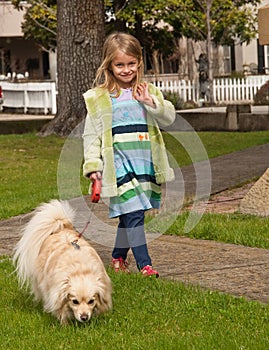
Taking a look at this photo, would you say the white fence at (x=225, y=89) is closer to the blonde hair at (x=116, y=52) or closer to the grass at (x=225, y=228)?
the grass at (x=225, y=228)

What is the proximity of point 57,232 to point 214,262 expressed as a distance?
1.49 metres

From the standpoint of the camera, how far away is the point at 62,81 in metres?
16.7

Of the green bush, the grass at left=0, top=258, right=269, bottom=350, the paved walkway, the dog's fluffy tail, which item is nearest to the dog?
the dog's fluffy tail

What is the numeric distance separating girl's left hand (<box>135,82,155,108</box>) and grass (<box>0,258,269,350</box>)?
48.6 inches

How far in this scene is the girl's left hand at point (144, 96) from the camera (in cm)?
592

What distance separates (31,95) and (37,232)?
2553 cm

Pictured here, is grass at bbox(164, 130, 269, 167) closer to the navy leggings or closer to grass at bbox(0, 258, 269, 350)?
the navy leggings

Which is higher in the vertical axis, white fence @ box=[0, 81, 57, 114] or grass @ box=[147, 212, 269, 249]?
white fence @ box=[0, 81, 57, 114]

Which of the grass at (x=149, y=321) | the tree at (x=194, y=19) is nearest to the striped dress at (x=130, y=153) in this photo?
the grass at (x=149, y=321)

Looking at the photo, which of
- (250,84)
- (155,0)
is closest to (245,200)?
(155,0)

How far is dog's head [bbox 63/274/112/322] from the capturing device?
490cm

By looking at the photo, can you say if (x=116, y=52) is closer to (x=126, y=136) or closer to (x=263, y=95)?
(x=126, y=136)

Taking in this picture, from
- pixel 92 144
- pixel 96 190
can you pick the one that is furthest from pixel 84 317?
pixel 92 144

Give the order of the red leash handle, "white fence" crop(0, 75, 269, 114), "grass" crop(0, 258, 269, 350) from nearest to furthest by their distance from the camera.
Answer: "grass" crop(0, 258, 269, 350) < the red leash handle < "white fence" crop(0, 75, 269, 114)
